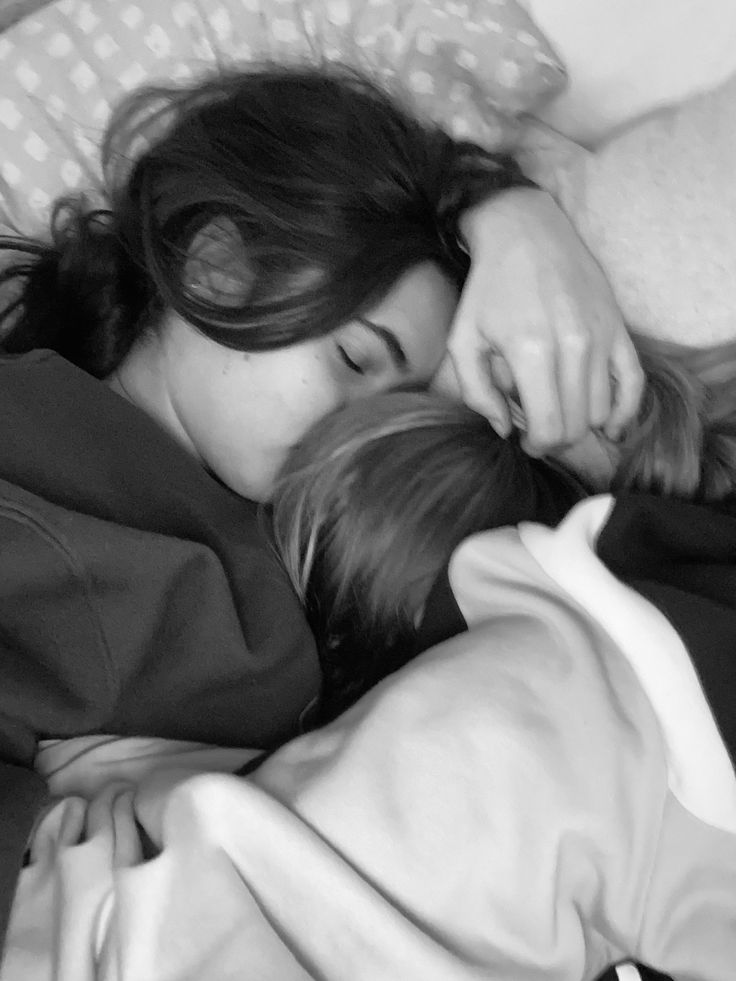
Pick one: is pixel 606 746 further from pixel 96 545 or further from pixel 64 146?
pixel 64 146

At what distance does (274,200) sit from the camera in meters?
0.77

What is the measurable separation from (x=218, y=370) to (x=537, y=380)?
284 millimetres

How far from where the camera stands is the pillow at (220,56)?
911 millimetres

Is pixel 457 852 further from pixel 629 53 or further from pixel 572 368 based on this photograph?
pixel 629 53

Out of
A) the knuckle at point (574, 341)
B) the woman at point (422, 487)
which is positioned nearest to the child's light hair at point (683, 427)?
the woman at point (422, 487)

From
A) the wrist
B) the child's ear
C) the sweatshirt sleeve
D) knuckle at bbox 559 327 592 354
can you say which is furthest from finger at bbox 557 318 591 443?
the sweatshirt sleeve

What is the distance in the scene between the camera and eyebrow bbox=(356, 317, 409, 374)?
30.0 inches

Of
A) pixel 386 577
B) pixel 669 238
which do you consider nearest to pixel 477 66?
pixel 669 238

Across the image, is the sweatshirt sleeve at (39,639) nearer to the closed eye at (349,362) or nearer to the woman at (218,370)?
the woman at (218,370)

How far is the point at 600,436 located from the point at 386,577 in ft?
0.71

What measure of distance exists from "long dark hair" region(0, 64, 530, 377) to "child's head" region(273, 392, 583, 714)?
0.34ft

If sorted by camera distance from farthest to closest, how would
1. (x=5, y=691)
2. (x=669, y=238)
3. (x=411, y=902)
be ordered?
1. (x=669, y=238)
2. (x=5, y=691)
3. (x=411, y=902)

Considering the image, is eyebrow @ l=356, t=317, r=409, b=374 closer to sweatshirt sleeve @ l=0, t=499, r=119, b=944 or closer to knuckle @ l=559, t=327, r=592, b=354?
knuckle @ l=559, t=327, r=592, b=354

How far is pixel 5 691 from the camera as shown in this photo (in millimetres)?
A: 614
